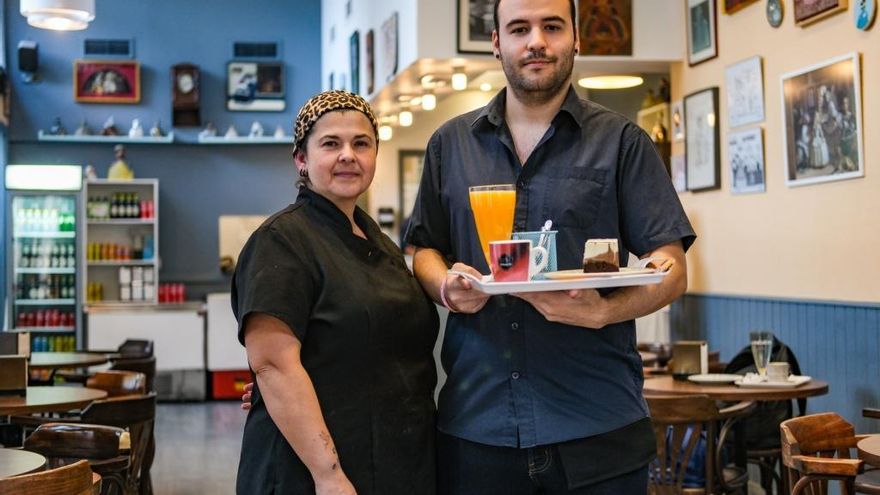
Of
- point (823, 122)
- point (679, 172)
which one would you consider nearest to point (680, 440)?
point (823, 122)

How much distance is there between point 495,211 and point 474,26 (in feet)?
21.6

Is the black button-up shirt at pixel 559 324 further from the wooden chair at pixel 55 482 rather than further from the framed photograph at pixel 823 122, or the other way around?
the framed photograph at pixel 823 122

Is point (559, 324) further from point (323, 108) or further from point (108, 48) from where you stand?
point (108, 48)

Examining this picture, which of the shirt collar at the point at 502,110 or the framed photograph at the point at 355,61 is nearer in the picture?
the shirt collar at the point at 502,110

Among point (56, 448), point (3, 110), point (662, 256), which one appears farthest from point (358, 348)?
point (3, 110)

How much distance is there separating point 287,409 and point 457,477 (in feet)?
1.19

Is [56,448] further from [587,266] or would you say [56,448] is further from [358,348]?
[587,266]

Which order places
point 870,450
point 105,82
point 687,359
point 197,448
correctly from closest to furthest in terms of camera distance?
point 870,450, point 687,359, point 197,448, point 105,82

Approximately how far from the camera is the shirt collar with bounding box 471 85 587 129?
2.31 metres

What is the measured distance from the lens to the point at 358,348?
2309mm

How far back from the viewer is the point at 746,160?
23.9 feet

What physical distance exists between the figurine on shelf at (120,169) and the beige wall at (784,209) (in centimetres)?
709

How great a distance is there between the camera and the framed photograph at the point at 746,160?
7.09 m

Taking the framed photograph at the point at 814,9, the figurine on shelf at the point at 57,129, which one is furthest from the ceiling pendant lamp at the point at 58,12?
the framed photograph at the point at 814,9
